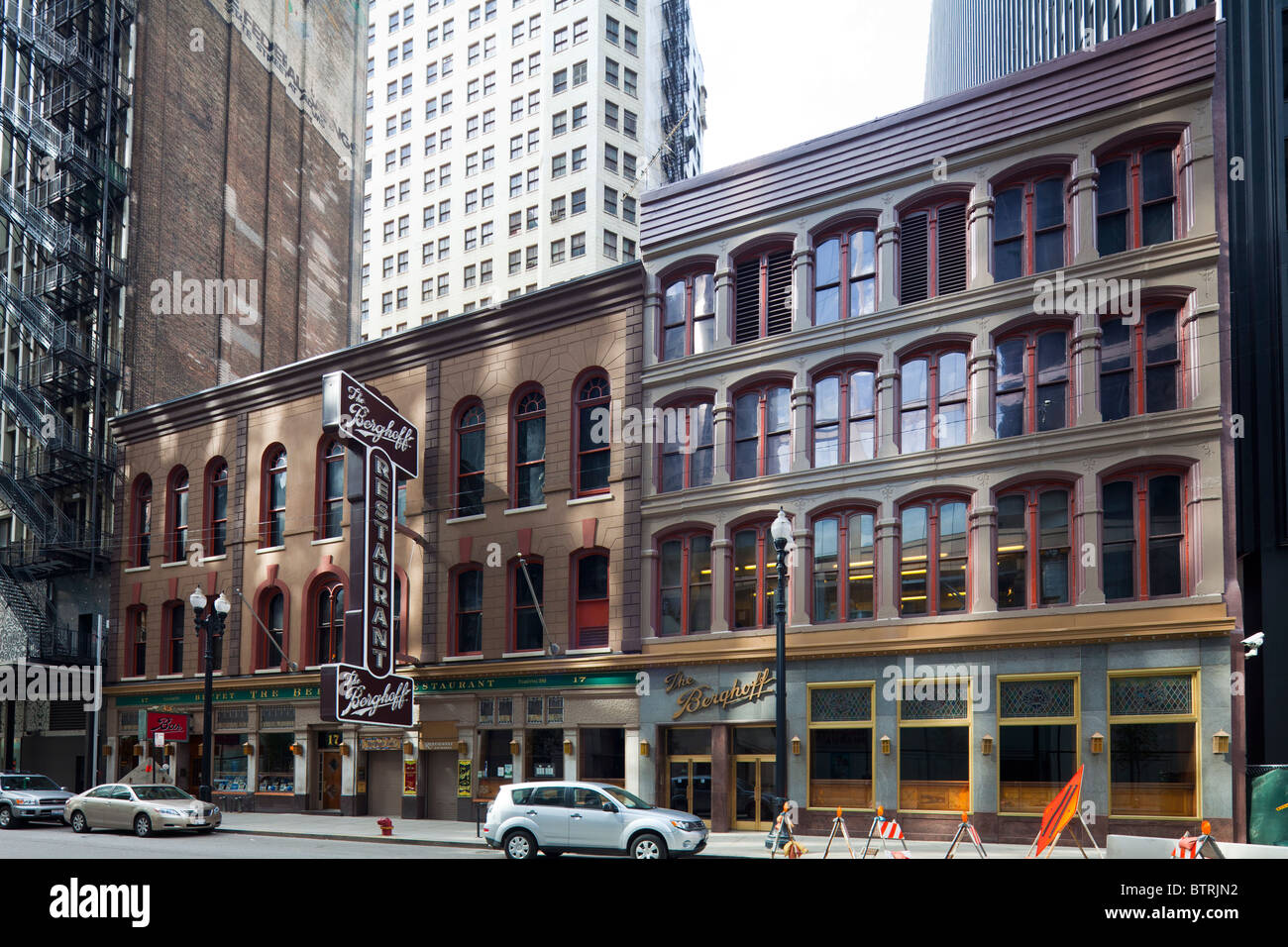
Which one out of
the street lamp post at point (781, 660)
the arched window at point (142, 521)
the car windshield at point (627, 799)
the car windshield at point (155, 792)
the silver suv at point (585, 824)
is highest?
the arched window at point (142, 521)

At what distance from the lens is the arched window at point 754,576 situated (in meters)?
31.0

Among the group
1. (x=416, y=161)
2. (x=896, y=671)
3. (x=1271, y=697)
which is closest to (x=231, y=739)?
(x=896, y=671)

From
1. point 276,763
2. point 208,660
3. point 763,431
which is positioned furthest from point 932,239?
point 276,763

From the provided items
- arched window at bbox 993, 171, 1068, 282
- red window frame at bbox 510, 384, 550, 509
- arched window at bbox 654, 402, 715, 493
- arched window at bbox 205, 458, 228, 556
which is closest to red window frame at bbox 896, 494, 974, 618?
arched window at bbox 993, 171, 1068, 282

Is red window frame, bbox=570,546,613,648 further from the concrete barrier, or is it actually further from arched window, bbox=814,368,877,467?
the concrete barrier

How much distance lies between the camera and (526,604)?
116 feet

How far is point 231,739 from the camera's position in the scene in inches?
1634

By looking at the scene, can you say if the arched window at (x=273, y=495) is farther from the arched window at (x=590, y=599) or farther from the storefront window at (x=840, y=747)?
the storefront window at (x=840, y=747)

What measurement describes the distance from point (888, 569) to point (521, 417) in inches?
510

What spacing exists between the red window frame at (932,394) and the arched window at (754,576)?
4599 millimetres

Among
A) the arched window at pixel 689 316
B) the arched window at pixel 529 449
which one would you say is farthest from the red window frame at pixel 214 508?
the arched window at pixel 689 316

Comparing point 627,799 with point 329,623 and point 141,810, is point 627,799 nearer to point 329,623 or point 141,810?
point 141,810

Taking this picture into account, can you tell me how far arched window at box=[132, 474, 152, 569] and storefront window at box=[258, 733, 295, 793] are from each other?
10.2 metres
